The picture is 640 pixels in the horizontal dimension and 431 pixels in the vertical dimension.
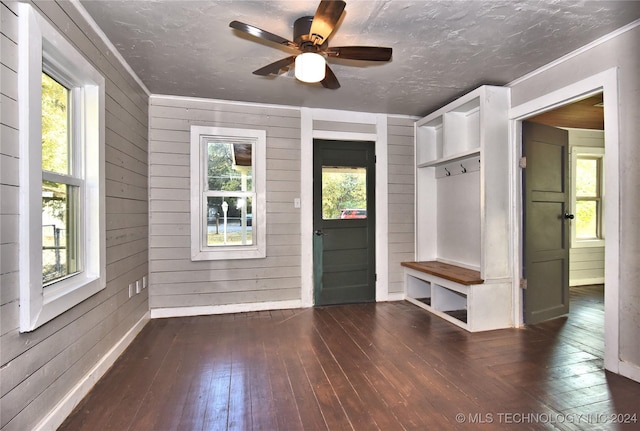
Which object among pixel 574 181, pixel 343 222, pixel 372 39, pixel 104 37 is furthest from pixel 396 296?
pixel 104 37

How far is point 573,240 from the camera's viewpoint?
202 inches

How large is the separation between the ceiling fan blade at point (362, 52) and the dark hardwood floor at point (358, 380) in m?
2.31

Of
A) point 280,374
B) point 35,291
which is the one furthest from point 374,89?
point 35,291

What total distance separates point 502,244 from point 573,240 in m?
2.81

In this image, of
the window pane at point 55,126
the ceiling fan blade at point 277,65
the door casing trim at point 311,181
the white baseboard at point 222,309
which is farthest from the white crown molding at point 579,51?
the window pane at point 55,126

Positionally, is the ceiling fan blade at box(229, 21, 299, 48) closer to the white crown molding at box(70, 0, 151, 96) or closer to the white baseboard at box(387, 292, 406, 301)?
the white crown molding at box(70, 0, 151, 96)

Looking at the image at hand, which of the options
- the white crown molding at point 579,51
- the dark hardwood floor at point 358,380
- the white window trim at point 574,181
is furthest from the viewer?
the white window trim at point 574,181

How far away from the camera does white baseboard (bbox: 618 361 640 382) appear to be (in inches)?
89.3

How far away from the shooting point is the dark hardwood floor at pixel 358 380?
6.14 ft

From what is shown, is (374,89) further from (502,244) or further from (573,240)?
(573,240)

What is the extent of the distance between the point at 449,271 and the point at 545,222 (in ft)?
3.77

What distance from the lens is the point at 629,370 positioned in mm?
2311

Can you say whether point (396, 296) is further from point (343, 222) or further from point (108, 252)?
point (108, 252)

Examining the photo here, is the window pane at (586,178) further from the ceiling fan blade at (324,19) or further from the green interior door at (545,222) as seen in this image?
the ceiling fan blade at (324,19)
